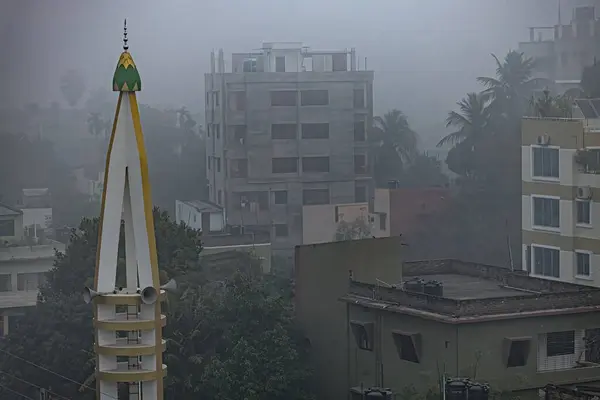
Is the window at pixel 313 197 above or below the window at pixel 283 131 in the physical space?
below

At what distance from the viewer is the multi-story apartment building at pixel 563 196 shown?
5656mm

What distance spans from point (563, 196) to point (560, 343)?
0.69 meters

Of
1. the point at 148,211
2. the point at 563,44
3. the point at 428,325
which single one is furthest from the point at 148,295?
the point at 563,44

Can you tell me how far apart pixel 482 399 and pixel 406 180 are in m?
1.88

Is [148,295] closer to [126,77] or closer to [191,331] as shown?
[126,77]

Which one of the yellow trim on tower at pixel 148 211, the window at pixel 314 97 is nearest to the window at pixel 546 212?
the window at pixel 314 97

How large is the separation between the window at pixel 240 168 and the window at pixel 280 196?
13 cm

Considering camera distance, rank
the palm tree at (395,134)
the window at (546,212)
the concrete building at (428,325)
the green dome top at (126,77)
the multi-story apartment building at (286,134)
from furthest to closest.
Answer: the palm tree at (395,134)
the multi-story apartment building at (286,134)
the window at (546,212)
the concrete building at (428,325)
the green dome top at (126,77)

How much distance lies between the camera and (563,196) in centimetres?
571

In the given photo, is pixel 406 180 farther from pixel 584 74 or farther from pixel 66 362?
pixel 66 362

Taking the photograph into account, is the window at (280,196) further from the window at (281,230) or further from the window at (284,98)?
the window at (284,98)

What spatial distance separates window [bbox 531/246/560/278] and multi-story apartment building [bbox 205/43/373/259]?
0.65m

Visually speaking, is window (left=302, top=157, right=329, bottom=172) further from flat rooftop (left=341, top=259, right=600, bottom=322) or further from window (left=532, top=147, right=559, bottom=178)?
window (left=532, top=147, right=559, bottom=178)

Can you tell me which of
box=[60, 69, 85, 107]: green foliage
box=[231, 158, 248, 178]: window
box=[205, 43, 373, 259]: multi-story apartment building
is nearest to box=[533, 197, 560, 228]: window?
box=[205, 43, 373, 259]: multi-story apartment building
